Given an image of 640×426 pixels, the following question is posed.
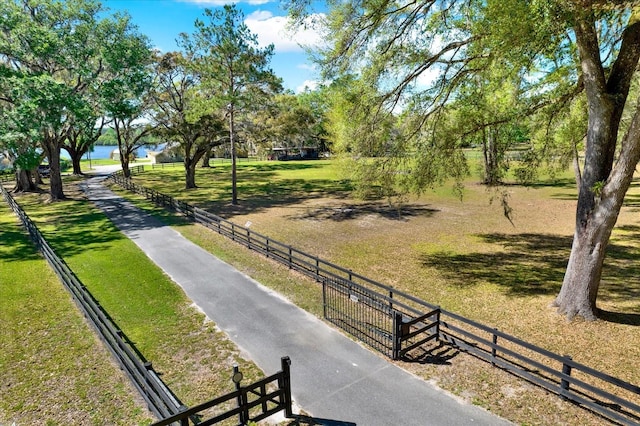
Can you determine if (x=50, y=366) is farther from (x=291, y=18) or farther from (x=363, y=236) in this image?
(x=363, y=236)

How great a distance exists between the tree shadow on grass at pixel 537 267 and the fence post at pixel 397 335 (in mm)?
6238

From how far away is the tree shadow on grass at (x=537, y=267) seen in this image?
13.8 metres

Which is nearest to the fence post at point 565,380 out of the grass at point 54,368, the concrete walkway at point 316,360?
the concrete walkway at point 316,360

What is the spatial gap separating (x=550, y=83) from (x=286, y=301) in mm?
11996

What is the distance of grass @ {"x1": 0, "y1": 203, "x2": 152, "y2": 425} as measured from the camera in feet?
25.8

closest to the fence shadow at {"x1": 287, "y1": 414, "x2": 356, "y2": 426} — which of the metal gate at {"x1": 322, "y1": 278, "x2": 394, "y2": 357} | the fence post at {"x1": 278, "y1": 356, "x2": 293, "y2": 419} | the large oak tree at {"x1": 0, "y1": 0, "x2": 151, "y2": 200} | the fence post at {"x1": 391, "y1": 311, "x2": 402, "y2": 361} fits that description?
the fence post at {"x1": 278, "y1": 356, "x2": 293, "y2": 419}

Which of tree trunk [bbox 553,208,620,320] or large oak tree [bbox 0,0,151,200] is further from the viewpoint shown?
large oak tree [bbox 0,0,151,200]

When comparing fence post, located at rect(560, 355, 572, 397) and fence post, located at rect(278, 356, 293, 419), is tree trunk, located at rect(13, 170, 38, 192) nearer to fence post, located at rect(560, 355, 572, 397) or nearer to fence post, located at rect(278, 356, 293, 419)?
fence post, located at rect(278, 356, 293, 419)

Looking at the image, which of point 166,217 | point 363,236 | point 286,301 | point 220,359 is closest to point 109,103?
point 166,217

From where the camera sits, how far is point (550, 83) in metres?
13.6

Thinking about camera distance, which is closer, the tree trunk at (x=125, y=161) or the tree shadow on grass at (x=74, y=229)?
the tree shadow on grass at (x=74, y=229)

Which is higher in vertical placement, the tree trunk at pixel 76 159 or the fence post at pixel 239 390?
the tree trunk at pixel 76 159

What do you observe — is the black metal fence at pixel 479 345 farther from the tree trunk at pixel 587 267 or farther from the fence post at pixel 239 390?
the fence post at pixel 239 390

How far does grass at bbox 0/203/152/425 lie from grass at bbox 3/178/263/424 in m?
0.11
